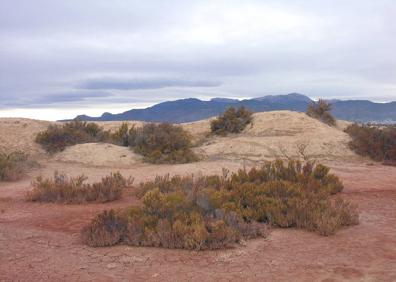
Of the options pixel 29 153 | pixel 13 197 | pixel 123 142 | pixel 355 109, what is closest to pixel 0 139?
pixel 29 153

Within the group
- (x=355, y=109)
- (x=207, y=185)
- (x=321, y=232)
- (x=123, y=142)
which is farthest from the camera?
(x=355, y=109)

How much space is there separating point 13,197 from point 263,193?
578 cm

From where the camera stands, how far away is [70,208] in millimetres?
10305

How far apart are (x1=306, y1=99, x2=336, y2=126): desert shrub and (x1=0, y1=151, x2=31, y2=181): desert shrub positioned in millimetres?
19397

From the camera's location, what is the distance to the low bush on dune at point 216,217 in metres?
7.34

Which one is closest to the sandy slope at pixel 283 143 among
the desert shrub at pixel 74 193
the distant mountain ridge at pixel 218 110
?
the desert shrub at pixel 74 193

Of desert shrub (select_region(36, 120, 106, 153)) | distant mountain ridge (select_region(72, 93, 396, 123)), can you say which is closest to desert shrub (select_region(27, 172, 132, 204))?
desert shrub (select_region(36, 120, 106, 153))

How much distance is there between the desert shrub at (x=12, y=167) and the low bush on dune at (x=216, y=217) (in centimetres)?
627

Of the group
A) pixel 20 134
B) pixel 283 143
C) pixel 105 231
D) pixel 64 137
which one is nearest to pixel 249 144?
pixel 283 143

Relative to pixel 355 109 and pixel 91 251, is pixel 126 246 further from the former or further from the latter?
pixel 355 109

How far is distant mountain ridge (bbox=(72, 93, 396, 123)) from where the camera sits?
7956cm

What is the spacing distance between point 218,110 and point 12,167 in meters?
66.8

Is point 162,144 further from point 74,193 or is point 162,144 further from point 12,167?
point 74,193

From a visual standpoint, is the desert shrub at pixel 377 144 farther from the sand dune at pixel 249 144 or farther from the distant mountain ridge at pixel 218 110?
the distant mountain ridge at pixel 218 110
